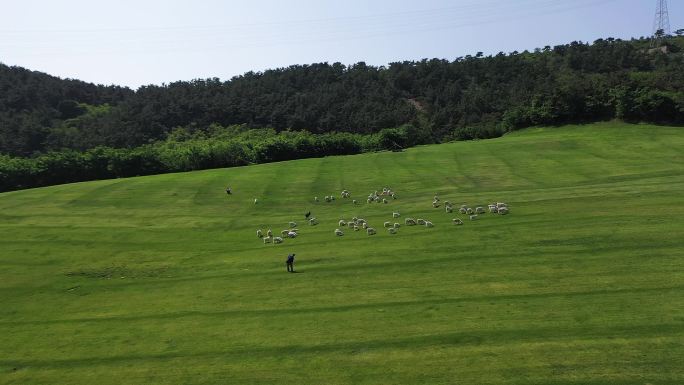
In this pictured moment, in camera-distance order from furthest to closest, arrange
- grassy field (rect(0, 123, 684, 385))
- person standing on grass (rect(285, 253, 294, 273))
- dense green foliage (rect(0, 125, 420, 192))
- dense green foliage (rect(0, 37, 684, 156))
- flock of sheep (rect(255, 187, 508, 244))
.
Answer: dense green foliage (rect(0, 37, 684, 156)), dense green foliage (rect(0, 125, 420, 192)), flock of sheep (rect(255, 187, 508, 244)), person standing on grass (rect(285, 253, 294, 273)), grassy field (rect(0, 123, 684, 385))

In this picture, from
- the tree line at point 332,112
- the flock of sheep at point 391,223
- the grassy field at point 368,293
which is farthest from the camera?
the tree line at point 332,112

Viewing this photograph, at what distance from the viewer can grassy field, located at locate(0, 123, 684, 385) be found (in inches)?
889

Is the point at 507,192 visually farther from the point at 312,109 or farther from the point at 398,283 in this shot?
the point at 312,109

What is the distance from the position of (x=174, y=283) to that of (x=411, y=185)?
139 feet

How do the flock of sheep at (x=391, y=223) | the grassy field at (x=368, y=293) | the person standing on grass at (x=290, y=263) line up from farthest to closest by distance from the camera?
the flock of sheep at (x=391, y=223) < the person standing on grass at (x=290, y=263) < the grassy field at (x=368, y=293)

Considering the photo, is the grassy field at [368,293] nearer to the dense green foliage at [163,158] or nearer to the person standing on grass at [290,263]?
the person standing on grass at [290,263]

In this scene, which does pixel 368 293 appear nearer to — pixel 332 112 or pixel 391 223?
pixel 391 223

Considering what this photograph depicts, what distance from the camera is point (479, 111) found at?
167 m

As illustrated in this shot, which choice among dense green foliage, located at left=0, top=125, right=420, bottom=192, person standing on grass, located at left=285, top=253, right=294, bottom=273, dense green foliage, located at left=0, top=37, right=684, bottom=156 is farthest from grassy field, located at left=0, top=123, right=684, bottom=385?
dense green foliage, located at left=0, top=37, right=684, bottom=156

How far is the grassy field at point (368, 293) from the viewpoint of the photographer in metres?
22.6

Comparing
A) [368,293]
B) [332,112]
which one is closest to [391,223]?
[368,293]

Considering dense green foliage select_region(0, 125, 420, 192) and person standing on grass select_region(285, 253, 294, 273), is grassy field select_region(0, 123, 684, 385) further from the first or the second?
dense green foliage select_region(0, 125, 420, 192)

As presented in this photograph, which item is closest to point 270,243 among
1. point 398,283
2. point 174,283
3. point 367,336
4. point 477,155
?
point 174,283

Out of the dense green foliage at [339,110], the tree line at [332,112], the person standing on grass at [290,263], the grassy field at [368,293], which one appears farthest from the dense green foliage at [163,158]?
the person standing on grass at [290,263]
